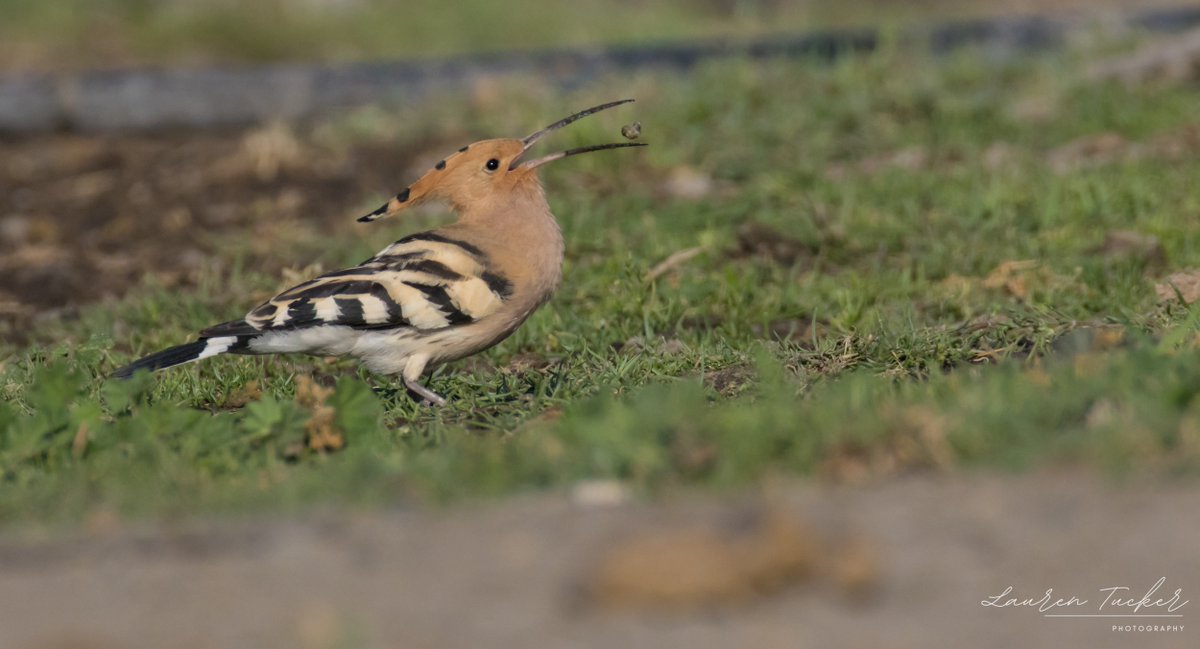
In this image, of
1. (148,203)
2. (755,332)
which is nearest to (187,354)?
(755,332)

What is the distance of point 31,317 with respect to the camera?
6949 millimetres

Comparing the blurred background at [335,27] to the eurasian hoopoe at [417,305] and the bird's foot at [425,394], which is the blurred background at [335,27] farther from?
the bird's foot at [425,394]

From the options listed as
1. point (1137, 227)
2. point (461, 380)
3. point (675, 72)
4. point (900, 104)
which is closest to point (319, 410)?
point (461, 380)

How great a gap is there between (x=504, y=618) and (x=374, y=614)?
24cm

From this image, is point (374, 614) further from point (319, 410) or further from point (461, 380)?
point (461, 380)

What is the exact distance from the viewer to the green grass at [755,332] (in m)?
3.77

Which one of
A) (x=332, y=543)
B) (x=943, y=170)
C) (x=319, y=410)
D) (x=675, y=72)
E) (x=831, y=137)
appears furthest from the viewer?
(x=675, y=72)

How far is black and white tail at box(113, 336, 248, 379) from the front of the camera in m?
5.14

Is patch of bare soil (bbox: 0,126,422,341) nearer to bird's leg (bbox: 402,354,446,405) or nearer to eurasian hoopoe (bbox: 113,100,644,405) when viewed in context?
eurasian hoopoe (bbox: 113,100,644,405)

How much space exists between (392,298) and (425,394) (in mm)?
304
